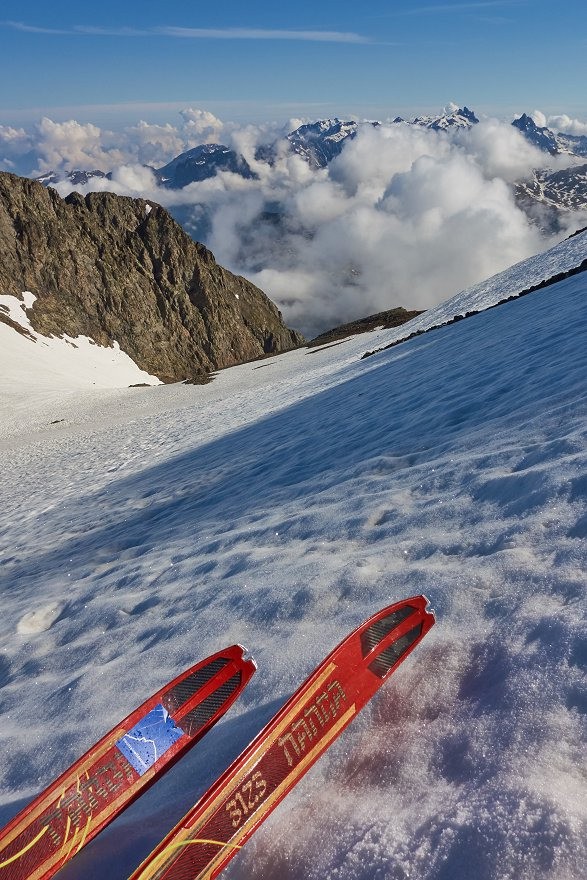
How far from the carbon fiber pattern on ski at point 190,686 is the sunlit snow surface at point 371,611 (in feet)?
1.18

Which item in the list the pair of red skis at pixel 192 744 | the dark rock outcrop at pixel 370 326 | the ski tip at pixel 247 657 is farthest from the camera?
the dark rock outcrop at pixel 370 326

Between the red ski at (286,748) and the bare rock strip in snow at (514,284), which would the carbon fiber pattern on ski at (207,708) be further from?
the bare rock strip in snow at (514,284)

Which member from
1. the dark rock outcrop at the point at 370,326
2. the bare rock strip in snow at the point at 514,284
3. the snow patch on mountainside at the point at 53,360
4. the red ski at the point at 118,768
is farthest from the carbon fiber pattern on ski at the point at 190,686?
the dark rock outcrop at the point at 370,326

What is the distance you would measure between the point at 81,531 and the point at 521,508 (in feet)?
32.3

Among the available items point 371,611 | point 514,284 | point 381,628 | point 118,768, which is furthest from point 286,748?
point 514,284

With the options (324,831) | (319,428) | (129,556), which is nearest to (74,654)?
(129,556)

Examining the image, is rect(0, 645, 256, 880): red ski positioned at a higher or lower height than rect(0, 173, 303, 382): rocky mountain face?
lower

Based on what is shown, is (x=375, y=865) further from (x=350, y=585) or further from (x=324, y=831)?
(x=350, y=585)

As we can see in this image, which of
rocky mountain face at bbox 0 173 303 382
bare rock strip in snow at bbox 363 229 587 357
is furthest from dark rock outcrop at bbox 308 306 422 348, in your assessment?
rocky mountain face at bbox 0 173 303 382

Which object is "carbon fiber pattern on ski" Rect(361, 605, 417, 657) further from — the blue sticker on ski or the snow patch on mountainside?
the snow patch on mountainside

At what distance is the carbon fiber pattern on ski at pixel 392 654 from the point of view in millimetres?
4266

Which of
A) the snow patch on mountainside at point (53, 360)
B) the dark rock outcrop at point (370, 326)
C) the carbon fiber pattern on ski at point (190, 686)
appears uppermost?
the snow patch on mountainside at point (53, 360)

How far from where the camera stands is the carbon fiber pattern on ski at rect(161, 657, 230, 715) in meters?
4.59

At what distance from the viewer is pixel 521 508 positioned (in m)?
5.81
